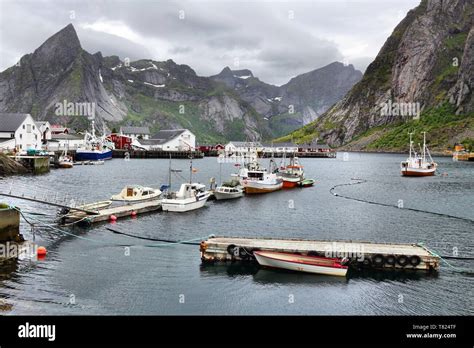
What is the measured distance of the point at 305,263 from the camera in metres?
33.0

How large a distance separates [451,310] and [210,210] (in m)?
39.3

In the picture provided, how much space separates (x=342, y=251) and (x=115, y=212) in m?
29.1

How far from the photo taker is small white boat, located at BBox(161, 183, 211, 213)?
59.0 metres

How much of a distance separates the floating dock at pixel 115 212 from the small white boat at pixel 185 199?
173cm

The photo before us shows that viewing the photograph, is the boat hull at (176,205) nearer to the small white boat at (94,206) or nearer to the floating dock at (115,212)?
the floating dock at (115,212)

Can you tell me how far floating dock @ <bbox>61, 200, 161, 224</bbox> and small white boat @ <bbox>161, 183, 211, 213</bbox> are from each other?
1727 mm

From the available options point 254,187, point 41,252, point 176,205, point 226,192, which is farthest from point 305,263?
point 254,187

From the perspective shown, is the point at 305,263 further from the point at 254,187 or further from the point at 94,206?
the point at 254,187

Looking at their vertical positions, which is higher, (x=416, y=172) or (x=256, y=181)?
(x=416, y=172)

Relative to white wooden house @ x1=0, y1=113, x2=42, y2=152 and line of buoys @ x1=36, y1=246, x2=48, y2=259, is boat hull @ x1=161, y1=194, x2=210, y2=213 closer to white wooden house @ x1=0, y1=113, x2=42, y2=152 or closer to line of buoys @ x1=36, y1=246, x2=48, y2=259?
line of buoys @ x1=36, y1=246, x2=48, y2=259

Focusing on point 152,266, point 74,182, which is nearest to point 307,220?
point 152,266

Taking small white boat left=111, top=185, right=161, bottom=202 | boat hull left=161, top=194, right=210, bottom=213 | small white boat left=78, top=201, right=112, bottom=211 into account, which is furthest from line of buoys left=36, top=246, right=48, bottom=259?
small white boat left=111, top=185, right=161, bottom=202
